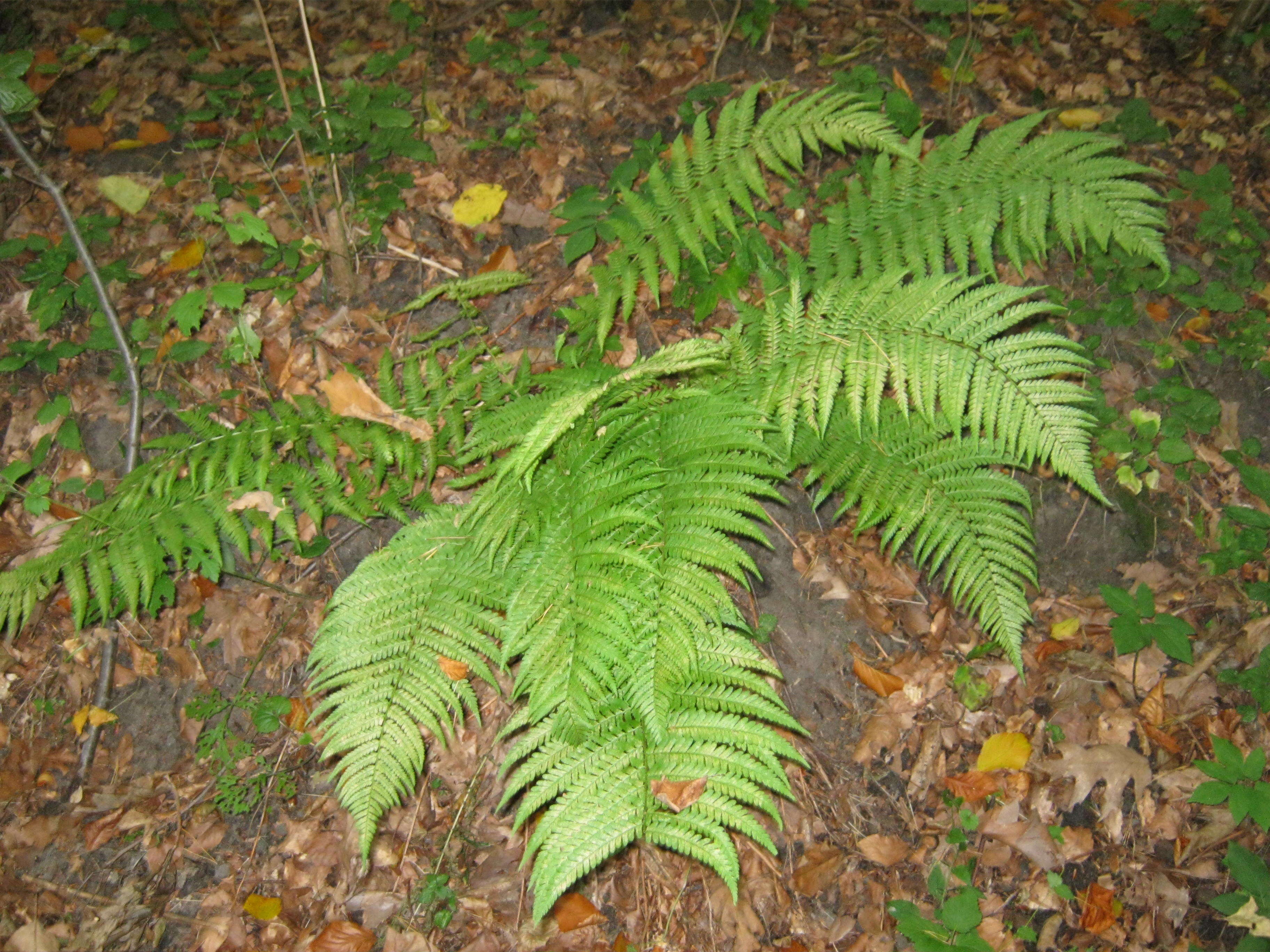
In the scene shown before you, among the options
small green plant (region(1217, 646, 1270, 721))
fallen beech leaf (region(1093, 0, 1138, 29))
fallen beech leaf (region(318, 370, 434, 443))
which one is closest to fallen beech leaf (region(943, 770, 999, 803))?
small green plant (region(1217, 646, 1270, 721))

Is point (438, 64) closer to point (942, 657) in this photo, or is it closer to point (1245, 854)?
point (942, 657)

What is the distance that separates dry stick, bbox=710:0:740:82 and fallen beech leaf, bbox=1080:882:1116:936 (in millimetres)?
3993

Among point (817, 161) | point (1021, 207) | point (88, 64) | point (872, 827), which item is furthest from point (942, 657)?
point (88, 64)

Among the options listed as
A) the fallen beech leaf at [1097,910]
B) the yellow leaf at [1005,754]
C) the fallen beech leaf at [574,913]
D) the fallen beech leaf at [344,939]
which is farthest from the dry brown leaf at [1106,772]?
the fallen beech leaf at [344,939]

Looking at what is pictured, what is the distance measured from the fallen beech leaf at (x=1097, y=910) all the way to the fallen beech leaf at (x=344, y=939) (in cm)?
257

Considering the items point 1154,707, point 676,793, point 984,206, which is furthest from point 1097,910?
point 984,206

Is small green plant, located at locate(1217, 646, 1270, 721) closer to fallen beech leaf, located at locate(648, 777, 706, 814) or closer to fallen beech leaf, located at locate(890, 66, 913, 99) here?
fallen beech leaf, located at locate(648, 777, 706, 814)

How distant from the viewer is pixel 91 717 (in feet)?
10.1

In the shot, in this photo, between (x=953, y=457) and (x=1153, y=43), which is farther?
(x=1153, y=43)

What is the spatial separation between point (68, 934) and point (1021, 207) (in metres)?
4.35

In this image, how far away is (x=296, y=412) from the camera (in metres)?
2.99

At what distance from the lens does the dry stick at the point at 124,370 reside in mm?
3051

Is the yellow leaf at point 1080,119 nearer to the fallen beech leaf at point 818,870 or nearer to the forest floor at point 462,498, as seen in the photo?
the forest floor at point 462,498

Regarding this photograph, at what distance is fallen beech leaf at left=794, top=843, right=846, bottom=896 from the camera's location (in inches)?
112
